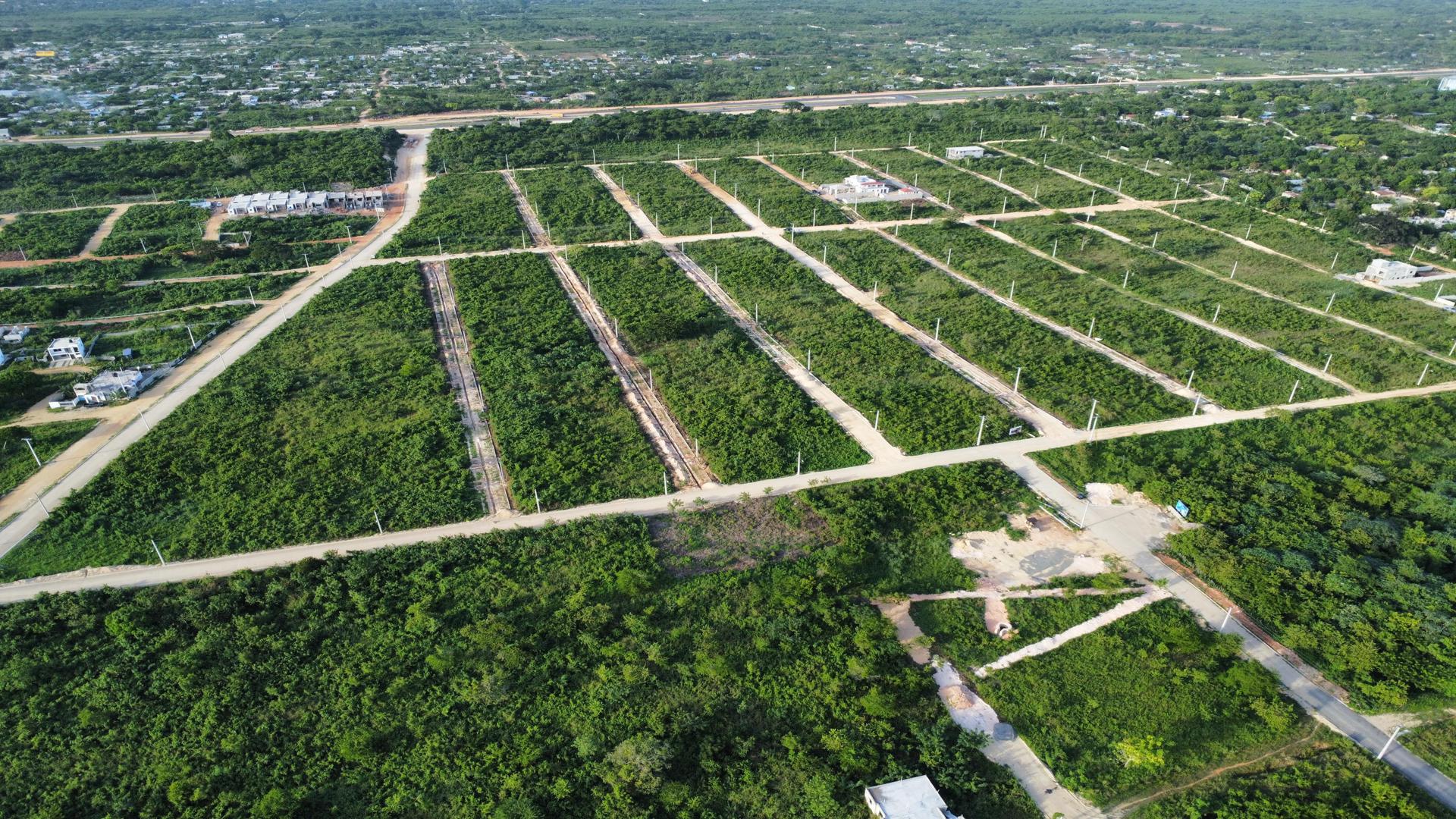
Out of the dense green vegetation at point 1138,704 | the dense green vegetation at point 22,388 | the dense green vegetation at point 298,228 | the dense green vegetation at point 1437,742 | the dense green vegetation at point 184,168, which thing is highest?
the dense green vegetation at point 184,168

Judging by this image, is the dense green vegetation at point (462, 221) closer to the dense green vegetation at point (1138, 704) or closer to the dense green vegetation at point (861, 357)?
the dense green vegetation at point (861, 357)

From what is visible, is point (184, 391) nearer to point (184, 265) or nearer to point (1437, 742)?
point (184, 265)

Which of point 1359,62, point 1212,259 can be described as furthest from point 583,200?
point 1359,62

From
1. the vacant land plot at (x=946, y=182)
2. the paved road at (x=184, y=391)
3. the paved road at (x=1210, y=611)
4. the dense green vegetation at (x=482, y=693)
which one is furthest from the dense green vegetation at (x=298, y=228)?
the paved road at (x=1210, y=611)

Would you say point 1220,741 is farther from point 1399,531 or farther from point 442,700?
point 442,700

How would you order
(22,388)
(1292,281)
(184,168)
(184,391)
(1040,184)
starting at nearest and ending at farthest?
(22,388) < (184,391) < (1292,281) < (1040,184) < (184,168)

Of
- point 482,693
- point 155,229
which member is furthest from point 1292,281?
point 155,229

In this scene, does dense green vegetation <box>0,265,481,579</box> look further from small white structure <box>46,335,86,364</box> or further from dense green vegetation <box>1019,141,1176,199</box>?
dense green vegetation <box>1019,141,1176,199</box>
